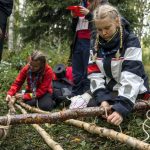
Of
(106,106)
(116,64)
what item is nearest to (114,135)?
(106,106)

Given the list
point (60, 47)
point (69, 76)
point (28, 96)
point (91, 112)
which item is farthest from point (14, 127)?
point (60, 47)

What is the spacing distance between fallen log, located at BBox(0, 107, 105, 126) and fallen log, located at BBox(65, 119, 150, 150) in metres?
0.18

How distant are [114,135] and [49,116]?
613mm

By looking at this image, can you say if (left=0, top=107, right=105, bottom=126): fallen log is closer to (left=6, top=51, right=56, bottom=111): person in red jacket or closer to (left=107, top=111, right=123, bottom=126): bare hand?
(left=107, top=111, right=123, bottom=126): bare hand

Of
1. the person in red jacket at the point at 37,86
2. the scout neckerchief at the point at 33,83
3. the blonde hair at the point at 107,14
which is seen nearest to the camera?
the blonde hair at the point at 107,14

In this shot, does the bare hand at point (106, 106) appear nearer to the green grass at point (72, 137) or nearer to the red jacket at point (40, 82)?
the green grass at point (72, 137)

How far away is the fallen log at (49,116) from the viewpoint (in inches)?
126

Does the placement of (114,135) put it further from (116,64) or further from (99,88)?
(116,64)

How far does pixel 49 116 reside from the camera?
3.32m

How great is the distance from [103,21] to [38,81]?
2.58 meters

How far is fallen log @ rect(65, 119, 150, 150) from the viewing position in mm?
2861

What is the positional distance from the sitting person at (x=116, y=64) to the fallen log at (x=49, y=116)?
178mm

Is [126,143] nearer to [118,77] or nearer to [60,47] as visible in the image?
[118,77]

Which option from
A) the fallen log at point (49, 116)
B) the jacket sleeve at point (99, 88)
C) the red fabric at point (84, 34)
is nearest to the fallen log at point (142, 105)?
the jacket sleeve at point (99, 88)
